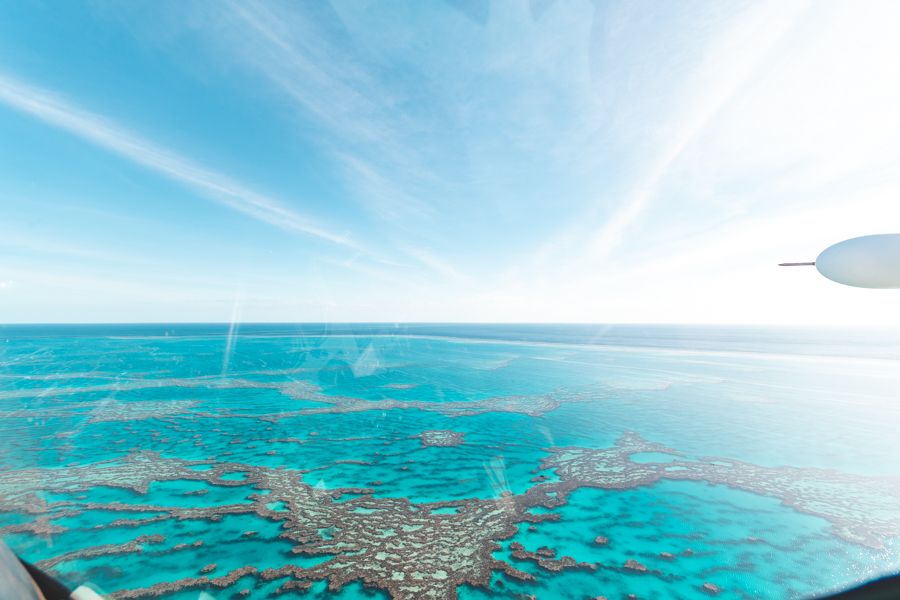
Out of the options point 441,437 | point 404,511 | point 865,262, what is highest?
point 865,262

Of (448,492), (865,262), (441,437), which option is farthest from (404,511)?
(865,262)

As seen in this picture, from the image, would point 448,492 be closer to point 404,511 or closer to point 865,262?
point 404,511

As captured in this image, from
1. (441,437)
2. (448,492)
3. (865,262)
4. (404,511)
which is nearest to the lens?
(865,262)

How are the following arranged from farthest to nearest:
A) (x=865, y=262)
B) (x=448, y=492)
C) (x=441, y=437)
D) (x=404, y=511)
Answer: (x=441, y=437), (x=448, y=492), (x=404, y=511), (x=865, y=262)

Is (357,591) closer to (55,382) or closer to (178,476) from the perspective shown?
(178,476)

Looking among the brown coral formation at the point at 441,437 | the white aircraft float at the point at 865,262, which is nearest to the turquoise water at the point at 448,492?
A: the brown coral formation at the point at 441,437

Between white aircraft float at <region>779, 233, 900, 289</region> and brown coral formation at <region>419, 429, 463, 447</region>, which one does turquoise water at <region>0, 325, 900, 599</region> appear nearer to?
brown coral formation at <region>419, 429, 463, 447</region>

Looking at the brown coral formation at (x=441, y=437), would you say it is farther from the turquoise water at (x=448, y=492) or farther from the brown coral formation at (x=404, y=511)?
the brown coral formation at (x=404, y=511)

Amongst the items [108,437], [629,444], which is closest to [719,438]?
[629,444]
